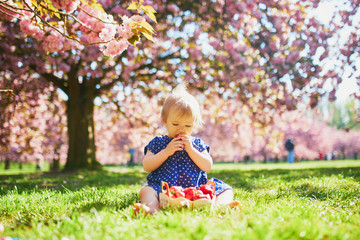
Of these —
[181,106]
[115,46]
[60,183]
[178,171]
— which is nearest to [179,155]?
[178,171]

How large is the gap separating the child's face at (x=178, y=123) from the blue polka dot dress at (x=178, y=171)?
0.15 meters

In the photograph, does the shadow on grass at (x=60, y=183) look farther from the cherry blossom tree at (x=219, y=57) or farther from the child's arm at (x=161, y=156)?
the cherry blossom tree at (x=219, y=57)

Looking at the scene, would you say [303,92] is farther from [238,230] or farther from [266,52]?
[238,230]

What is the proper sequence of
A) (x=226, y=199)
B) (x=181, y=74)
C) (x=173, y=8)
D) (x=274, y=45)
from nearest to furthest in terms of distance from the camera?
(x=226, y=199)
(x=173, y=8)
(x=274, y=45)
(x=181, y=74)

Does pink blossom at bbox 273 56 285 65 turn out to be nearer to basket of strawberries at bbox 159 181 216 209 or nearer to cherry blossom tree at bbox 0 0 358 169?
cherry blossom tree at bbox 0 0 358 169

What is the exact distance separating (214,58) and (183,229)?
23.4 feet

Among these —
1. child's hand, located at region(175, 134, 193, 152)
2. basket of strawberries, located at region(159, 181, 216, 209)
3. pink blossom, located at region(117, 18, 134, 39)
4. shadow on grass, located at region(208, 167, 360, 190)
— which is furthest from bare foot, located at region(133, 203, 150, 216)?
shadow on grass, located at region(208, 167, 360, 190)

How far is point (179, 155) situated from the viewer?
9.20 feet

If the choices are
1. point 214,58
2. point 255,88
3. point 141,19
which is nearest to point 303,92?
A: point 255,88

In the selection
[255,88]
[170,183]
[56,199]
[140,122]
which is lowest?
[56,199]

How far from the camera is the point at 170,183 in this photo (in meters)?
2.63

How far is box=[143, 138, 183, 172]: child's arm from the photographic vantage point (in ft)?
8.54

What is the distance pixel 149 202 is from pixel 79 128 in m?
8.19

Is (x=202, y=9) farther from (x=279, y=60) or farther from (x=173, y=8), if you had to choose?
(x=279, y=60)
